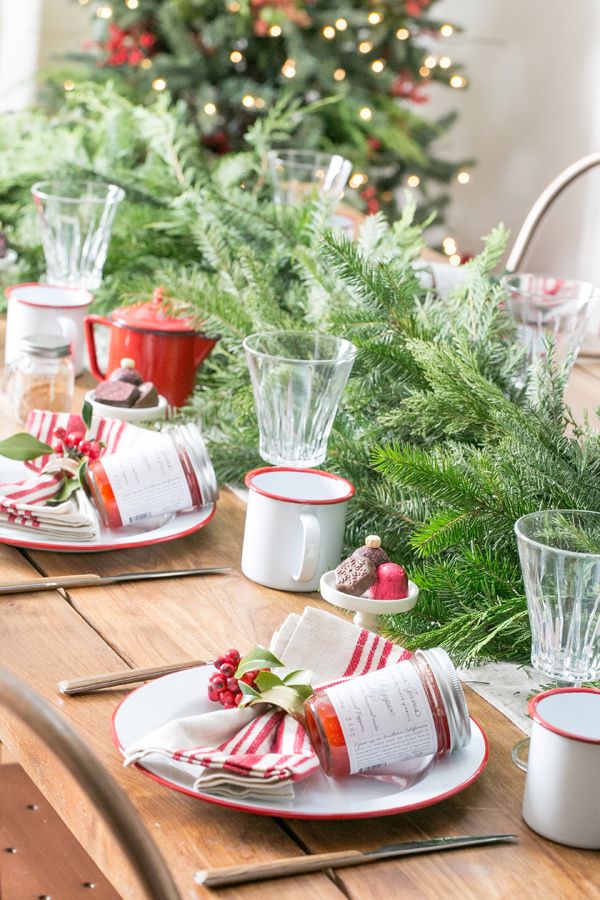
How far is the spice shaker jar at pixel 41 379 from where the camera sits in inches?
54.9

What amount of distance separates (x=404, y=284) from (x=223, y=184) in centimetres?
59

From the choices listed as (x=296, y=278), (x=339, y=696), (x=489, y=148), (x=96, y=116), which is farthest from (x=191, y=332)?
(x=489, y=148)

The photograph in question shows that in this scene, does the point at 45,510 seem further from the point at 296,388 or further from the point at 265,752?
the point at 265,752

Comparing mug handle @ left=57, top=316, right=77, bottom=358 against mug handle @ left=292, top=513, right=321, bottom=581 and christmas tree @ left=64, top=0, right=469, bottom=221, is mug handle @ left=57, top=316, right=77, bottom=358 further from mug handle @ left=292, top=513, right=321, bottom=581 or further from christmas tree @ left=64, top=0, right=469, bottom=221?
christmas tree @ left=64, top=0, right=469, bottom=221

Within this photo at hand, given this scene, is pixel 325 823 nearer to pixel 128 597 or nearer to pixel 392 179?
pixel 128 597

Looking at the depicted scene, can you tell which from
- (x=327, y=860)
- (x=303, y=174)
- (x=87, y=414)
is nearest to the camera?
(x=327, y=860)

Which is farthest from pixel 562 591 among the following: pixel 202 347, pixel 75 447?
pixel 202 347

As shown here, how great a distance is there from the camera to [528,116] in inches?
176

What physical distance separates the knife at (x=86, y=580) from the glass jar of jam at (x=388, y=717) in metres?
0.33

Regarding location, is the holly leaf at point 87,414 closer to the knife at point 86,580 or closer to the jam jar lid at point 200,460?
the jam jar lid at point 200,460

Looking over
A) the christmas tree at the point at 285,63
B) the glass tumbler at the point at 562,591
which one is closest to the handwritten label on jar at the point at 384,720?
the glass tumbler at the point at 562,591

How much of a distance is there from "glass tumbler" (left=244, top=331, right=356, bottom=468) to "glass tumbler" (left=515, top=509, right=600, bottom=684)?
1.06ft

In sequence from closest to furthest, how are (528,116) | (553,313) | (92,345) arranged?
(553,313), (92,345), (528,116)

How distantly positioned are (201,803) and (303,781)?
67mm
